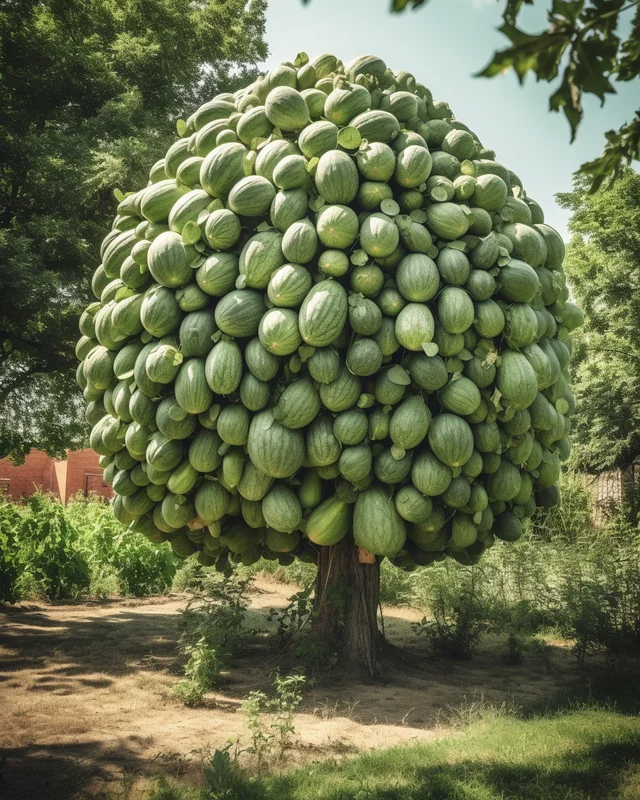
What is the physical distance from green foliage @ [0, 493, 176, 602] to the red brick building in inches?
508

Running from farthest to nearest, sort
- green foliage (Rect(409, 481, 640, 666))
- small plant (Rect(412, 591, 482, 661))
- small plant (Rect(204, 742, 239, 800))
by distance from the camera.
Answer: small plant (Rect(412, 591, 482, 661)) → green foliage (Rect(409, 481, 640, 666)) → small plant (Rect(204, 742, 239, 800))

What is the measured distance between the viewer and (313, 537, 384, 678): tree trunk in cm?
532

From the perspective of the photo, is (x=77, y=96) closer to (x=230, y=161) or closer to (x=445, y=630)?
(x=230, y=161)

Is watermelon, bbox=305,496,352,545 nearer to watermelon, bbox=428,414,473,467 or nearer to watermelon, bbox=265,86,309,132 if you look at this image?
watermelon, bbox=428,414,473,467

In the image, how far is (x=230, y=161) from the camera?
164 inches

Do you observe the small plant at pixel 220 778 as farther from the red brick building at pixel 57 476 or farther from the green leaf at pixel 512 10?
the red brick building at pixel 57 476

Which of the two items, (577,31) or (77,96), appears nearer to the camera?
(577,31)

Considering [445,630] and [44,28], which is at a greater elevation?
[44,28]

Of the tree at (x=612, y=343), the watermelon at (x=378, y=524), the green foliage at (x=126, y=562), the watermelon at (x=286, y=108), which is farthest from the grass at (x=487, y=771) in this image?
the tree at (x=612, y=343)

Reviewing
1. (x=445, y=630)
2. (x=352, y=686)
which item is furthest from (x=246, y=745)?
(x=445, y=630)

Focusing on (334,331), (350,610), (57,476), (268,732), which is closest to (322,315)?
(334,331)

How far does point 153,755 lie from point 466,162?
4.01 m

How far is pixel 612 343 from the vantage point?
601 inches

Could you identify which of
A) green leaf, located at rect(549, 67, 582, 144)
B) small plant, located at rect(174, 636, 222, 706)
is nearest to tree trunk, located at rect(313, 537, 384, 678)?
small plant, located at rect(174, 636, 222, 706)
